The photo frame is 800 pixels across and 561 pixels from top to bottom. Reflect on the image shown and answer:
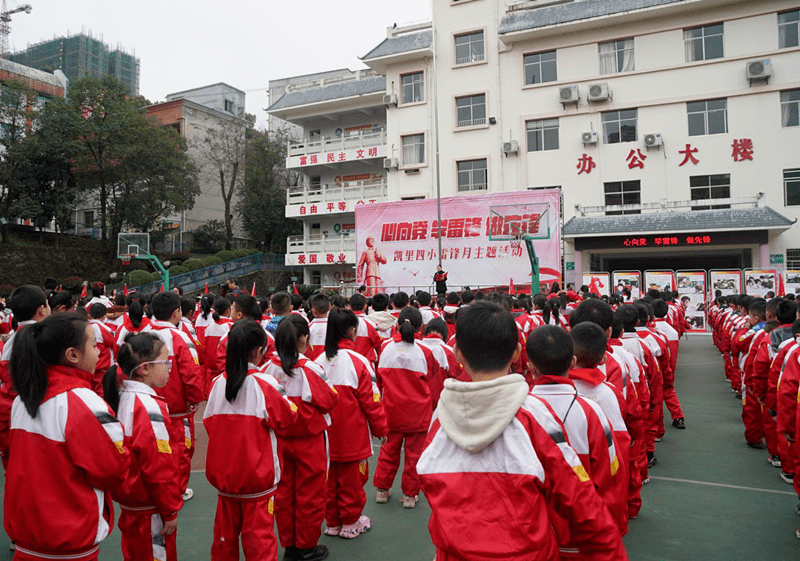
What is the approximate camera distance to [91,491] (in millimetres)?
2295

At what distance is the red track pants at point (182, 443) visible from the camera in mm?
4078

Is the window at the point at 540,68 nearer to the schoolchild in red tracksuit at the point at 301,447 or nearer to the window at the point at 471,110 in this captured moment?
the window at the point at 471,110

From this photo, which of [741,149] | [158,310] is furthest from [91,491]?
[741,149]

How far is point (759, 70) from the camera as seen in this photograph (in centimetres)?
1920

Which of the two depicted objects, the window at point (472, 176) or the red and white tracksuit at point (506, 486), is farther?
the window at point (472, 176)

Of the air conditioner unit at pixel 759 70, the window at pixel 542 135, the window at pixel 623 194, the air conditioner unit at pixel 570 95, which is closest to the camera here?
the air conditioner unit at pixel 759 70

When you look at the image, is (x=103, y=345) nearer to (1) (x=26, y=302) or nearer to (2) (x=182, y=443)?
(1) (x=26, y=302)

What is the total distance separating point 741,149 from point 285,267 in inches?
869

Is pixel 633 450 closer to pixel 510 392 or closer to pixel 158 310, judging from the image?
pixel 510 392

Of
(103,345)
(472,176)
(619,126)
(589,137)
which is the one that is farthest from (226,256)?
(103,345)

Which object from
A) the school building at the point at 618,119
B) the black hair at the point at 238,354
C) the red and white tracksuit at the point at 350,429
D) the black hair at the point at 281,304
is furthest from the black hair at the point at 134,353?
the school building at the point at 618,119

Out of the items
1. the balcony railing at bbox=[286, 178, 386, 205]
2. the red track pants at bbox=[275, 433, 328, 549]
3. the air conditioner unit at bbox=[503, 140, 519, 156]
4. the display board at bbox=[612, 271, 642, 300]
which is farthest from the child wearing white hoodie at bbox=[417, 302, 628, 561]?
the balcony railing at bbox=[286, 178, 386, 205]

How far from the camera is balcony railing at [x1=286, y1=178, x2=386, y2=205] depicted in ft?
88.5

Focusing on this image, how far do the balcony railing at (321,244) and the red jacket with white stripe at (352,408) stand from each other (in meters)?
23.3
